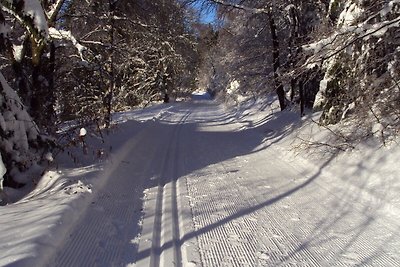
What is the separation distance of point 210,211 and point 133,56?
6999mm

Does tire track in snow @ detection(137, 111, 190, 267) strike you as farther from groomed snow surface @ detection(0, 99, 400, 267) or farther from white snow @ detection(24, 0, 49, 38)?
white snow @ detection(24, 0, 49, 38)

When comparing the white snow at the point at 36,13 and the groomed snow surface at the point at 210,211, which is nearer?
the groomed snow surface at the point at 210,211

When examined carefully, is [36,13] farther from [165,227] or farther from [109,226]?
[165,227]

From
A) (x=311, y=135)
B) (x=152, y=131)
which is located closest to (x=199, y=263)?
(x=311, y=135)

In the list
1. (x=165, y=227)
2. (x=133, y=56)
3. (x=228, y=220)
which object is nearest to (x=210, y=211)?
(x=228, y=220)

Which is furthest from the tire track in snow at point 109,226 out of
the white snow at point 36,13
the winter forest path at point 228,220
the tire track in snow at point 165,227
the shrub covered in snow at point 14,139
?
the white snow at point 36,13

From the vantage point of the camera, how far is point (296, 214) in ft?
19.7

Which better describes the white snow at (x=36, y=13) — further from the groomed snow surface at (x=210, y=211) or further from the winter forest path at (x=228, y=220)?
the winter forest path at (x=228, y=220)

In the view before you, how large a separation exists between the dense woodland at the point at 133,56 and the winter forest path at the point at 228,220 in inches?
64.5

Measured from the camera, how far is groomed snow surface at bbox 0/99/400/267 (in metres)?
4.47

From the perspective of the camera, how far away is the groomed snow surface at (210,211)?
176 inches

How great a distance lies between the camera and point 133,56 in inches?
472

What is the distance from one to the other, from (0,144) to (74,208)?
7.24 feet

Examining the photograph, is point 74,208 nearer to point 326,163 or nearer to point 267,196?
point 267,196
